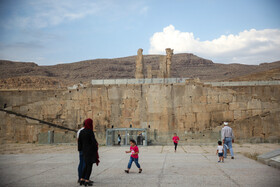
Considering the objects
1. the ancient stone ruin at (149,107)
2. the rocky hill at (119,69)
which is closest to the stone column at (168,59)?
the ancient stone ruin at (149,107)

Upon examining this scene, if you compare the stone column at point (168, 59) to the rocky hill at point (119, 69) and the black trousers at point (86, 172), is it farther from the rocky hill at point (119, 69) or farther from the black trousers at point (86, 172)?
the rocky hill at point (119, 69)

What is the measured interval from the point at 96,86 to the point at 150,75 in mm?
17514

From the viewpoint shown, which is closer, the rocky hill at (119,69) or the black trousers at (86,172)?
the black trousers at (86,172)

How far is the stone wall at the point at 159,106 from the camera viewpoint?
2711 cm

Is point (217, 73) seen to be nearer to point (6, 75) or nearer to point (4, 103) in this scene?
point (6, 75)

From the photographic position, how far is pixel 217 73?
124750 millimetres

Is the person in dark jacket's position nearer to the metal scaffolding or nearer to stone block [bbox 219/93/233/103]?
the metal scaffolding

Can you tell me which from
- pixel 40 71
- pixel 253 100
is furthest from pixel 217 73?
pixel 253 100

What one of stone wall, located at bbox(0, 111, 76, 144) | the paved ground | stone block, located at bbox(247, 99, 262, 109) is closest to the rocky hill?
stone wall, located at bbox(0, 111, 76, 144)

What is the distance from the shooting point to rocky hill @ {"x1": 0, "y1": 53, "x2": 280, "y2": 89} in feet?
360

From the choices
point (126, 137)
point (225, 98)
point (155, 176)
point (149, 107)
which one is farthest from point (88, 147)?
point (225, 98)

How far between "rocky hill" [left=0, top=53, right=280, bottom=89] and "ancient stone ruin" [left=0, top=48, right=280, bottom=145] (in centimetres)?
7312

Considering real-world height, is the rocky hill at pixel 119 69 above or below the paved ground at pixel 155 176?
above

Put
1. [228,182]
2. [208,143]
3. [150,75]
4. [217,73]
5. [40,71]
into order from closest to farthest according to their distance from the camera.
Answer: [228,182], [208,143], [150,75], [40,71], [217,73]
